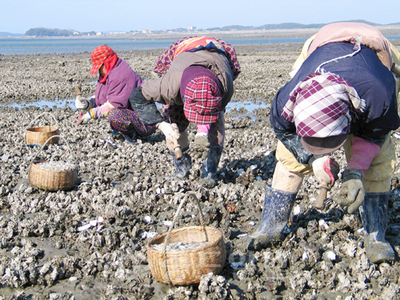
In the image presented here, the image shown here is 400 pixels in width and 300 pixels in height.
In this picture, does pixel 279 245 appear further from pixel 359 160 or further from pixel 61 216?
pixel 61 216

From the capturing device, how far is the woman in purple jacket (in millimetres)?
5996

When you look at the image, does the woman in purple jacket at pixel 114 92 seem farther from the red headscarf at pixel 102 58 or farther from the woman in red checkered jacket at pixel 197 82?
the woman in red checkered jacket at pixel 197 82

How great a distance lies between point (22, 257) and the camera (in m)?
3.19

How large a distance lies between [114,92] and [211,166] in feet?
7.79

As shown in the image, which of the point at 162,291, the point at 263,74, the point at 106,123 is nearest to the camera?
the point at 162,291

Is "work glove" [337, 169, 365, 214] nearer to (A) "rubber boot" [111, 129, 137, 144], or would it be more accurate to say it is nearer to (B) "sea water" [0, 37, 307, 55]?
(A) "rubber boot" [111, 129, 137, 144]

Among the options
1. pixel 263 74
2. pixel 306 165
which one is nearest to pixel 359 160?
pixel 306 165

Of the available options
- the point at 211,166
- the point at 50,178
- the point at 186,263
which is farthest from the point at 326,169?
the point at 50,178

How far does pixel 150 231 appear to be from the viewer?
144 inches

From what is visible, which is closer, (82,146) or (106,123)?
(82,146)

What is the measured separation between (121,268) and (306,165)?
1.55 m

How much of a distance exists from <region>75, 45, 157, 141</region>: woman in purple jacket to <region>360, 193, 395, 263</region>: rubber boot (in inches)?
152

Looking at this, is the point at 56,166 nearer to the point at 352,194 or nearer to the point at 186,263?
the point at 186,263

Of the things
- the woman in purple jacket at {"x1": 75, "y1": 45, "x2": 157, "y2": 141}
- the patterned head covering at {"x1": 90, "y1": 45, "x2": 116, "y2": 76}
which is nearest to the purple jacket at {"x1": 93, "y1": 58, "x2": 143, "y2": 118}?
the woman in purple jacket at {"x1": 75, "y1": 45, "x2": 157, "y2": 141}
